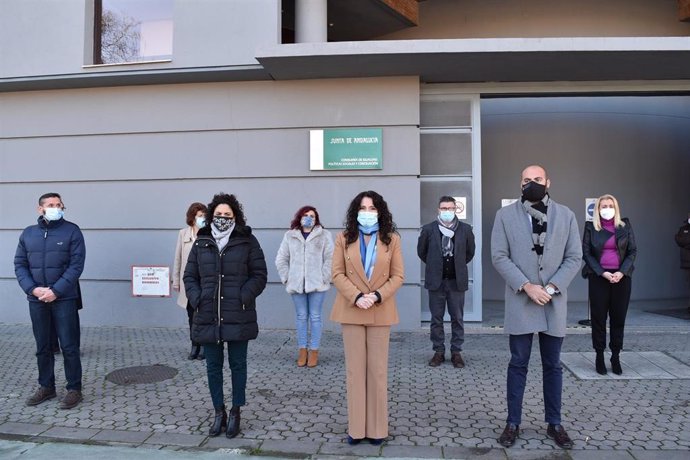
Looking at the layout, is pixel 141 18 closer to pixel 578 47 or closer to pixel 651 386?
pixel 578 47

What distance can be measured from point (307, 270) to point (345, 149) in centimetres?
272

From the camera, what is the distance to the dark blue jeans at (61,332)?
534 cm

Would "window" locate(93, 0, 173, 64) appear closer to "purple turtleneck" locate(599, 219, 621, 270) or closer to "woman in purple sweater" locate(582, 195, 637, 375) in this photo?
"woman in purple sweater" locate(582, 195, 637, 375)

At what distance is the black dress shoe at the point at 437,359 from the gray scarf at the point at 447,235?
1.20m

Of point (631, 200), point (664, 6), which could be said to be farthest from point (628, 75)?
point (631, 200)

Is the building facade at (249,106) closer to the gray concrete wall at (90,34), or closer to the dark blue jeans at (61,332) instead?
the gray concrete wall at (90,34)

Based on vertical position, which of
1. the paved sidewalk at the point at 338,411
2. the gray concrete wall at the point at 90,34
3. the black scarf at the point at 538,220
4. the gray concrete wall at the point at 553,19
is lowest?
the paved sidewalk at the point at 338,411

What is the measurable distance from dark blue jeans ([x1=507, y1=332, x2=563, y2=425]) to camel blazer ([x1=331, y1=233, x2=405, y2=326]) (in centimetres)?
100

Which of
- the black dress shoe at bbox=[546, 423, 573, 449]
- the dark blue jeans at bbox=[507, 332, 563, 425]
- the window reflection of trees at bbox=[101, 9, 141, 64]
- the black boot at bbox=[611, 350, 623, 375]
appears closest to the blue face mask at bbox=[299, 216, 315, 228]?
the dark blue jeans at bbox=[507, 332, 563, 425]

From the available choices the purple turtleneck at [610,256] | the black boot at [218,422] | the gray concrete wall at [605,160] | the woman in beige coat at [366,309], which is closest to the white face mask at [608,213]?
the purple turtleneck at [610,256]

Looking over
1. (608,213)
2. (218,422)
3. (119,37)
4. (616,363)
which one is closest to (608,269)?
(608,213)

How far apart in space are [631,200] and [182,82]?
31.2 feet

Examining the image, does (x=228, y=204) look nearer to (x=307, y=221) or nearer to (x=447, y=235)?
(x=307, y=221)

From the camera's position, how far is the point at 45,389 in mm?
5469
